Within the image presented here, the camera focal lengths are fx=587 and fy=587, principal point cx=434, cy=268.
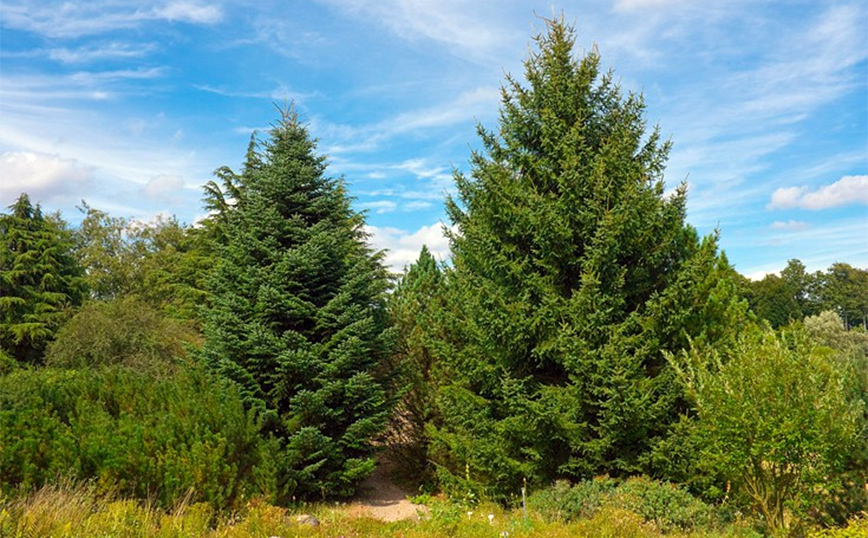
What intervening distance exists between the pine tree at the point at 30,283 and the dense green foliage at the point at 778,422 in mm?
22211

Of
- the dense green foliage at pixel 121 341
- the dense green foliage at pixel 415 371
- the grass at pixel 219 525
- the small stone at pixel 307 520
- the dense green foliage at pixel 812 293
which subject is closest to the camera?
the grass at pixel 219 525

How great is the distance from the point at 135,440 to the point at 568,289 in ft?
22.6

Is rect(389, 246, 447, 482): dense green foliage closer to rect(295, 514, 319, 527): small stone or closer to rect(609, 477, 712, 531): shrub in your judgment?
rect(295, 514, 319, 527): small stone

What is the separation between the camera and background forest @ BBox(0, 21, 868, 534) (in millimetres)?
7523

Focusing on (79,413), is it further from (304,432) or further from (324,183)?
(324,183)

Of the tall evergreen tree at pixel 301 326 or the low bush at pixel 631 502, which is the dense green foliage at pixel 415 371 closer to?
the tall evergreen tree at pixel 301 326

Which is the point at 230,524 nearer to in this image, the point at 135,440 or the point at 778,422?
the point at 135,440

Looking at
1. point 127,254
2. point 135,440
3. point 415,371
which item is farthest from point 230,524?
point 127,254

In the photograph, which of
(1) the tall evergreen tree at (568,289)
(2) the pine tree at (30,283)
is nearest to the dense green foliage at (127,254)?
(2) the pine tree at (30,283)

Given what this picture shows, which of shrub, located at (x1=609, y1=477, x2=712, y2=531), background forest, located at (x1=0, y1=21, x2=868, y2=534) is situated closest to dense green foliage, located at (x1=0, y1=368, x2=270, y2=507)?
background forest, located at (x1=0, y1=21, x2=868, y2=534)

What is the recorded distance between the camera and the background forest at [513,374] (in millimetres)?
7523

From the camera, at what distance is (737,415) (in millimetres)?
6961

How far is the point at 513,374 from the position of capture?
32.5 ft

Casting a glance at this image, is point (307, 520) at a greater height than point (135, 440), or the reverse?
point (135, 440)
